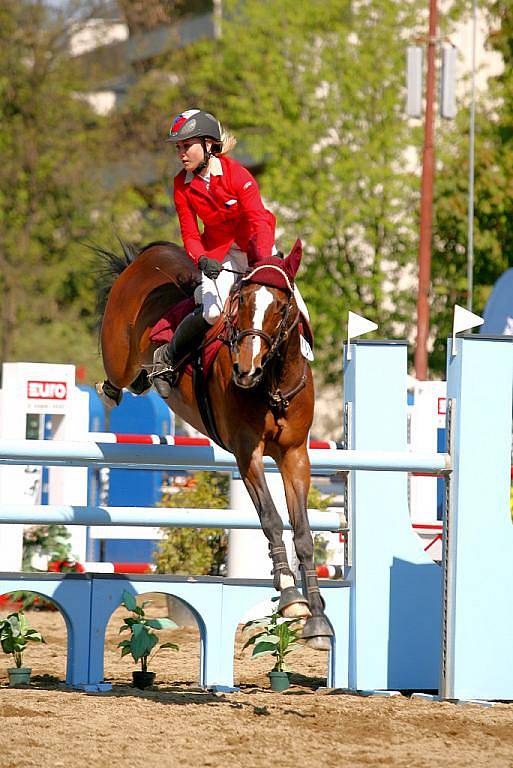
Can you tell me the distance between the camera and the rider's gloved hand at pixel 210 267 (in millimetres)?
5914

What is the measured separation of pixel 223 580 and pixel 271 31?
80.3 feet

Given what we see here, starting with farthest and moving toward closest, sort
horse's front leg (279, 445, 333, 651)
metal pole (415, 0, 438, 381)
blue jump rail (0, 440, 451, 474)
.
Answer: metal pole (415, 0, 438, 381), blue jump rail (0, 440, 451, 474), horse's front leg (279, 445, 333, 651)

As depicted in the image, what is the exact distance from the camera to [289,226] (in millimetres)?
27578

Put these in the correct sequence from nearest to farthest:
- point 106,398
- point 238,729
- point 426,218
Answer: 1. point 238,729
2. point 106,398
3. point 426,218

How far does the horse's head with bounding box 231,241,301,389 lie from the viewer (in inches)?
211

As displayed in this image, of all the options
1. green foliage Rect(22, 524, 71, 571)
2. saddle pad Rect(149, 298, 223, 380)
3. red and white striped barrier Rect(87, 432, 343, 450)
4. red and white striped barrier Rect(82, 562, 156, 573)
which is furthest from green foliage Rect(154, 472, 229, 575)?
saddle pad Rect(149, 298, 223, 380)

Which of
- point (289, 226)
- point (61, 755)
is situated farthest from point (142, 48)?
point (61, 755)

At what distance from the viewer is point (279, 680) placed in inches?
261

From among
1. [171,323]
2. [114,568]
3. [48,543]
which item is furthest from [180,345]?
[48,543]

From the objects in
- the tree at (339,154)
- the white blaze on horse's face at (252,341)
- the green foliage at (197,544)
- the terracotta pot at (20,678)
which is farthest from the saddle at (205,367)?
the tree at (339,154)

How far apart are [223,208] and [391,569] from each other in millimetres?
1955

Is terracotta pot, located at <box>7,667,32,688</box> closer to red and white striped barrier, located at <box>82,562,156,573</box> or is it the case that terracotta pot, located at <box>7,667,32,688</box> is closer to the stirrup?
the stirrup

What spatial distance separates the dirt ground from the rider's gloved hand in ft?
6.09

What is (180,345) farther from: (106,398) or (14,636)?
(14,636)
